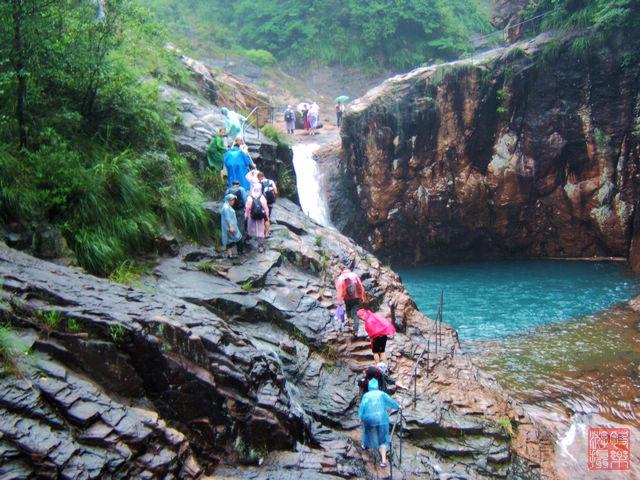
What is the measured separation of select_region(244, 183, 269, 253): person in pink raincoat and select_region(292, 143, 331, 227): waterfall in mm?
11596

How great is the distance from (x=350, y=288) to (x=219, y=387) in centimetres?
415

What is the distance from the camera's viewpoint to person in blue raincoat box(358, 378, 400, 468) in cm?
757

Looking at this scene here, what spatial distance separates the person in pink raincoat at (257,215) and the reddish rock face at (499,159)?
504 inches

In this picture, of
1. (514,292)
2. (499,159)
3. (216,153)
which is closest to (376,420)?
(216,153)

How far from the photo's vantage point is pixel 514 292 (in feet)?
65.3

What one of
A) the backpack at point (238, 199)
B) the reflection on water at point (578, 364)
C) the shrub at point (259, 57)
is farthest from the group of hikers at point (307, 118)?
the backpack at point (238, 199)

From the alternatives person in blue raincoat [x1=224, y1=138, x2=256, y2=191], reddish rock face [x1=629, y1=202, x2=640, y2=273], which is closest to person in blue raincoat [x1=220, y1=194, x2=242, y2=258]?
person in blue raincoat [x1=224, y1=138, x2=256, y2=191]

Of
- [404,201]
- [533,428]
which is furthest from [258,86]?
[533,428]

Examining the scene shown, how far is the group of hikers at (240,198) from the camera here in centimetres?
1121

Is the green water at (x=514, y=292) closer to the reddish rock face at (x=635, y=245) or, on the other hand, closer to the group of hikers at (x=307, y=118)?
the reddish rock face at (x=635, y=245)

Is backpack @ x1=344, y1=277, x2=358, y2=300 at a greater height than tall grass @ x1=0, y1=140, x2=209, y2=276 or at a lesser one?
lesser

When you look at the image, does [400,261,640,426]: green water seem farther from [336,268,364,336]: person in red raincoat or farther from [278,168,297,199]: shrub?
[278,168,297,199]: shrub

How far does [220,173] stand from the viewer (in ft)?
44.8

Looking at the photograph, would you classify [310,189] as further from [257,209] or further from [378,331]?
[378,331]
